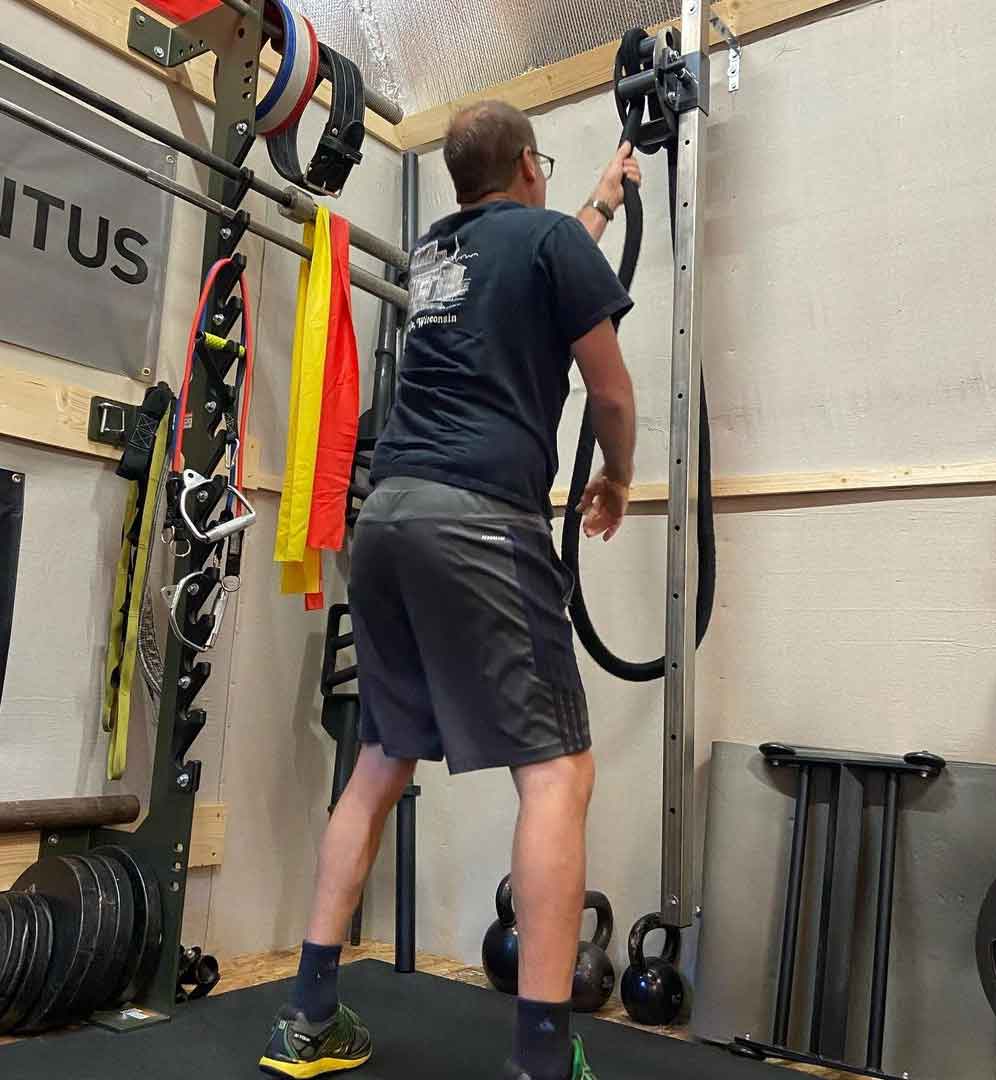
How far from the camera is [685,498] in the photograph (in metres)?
2.26

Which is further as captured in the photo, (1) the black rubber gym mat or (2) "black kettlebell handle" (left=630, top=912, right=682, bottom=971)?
(2) "black kettlebell handle" (left=630, top=912, right=682, bottom=971)

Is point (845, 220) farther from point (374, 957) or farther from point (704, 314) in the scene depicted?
point (374, 957)

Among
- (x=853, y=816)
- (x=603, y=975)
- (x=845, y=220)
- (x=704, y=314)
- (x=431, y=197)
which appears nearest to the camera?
(x=853, y=816)

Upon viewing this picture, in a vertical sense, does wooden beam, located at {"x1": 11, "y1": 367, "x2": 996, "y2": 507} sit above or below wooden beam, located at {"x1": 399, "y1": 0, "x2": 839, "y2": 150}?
below

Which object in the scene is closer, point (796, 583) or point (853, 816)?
point (853, 816)

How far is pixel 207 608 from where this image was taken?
2.32 m

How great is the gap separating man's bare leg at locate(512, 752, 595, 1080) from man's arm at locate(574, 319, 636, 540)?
0.46 metres

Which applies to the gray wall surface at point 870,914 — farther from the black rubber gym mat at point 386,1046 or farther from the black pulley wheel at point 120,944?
the black pulley wheel at point 120,944

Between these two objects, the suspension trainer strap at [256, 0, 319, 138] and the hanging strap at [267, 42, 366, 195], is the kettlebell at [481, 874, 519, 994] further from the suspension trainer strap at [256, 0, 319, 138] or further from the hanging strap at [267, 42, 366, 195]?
the suspension trainer strap at [256, 0, 319, 138]

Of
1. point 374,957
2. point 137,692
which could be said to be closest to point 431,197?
point 137,692

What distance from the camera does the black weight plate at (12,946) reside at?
1754 mm

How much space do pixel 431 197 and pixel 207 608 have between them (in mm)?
1545

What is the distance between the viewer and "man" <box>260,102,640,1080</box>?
1449 mm

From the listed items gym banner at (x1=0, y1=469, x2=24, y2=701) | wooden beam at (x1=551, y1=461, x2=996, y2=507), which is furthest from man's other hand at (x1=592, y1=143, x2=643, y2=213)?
gym banner at (x1=0, y1=469, x2=24, y2=701)
